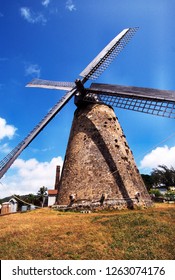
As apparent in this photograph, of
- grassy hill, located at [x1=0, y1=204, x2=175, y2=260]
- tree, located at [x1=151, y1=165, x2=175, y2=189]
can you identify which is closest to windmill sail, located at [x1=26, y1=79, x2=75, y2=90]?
grassy hill, located at [x1=0, y1=204, x2=175, y2=260]

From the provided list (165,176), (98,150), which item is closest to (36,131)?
(98,150)

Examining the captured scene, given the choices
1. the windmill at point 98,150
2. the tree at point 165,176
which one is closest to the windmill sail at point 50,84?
the windmill at point 98,150

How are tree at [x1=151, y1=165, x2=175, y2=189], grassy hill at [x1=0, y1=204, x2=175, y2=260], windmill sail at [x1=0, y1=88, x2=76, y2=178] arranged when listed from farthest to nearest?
tree at [x1=151, y1=165, x2=175, y2=189], windmill sail at [x1=0, y1=88, x2=76, y2=178], grassy hill at [x1=0, y1=204, x2=175, y2=260]

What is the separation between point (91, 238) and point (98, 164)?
9.61 m

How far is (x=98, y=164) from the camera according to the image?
20688 millimetres

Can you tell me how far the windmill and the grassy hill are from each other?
4.54m

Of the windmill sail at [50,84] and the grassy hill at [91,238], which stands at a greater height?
the windmill sail at [50,84]

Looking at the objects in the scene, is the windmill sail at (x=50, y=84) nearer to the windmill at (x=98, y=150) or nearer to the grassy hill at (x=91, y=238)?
the windmill at (x=98, y=150)

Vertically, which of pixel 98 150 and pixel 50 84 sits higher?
pixel 50 84

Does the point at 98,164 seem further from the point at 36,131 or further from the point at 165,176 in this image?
the point at 165,176

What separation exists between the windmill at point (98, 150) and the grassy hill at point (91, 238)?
14.9 ft

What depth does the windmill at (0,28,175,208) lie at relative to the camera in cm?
1945

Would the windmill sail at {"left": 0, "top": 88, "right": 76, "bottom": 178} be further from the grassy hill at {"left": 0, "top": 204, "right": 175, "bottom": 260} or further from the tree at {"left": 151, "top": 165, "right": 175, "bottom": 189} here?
the tree at {"left": 151, "top": 165, "right": 175, "bottom": 189}

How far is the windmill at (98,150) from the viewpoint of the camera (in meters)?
19.5
